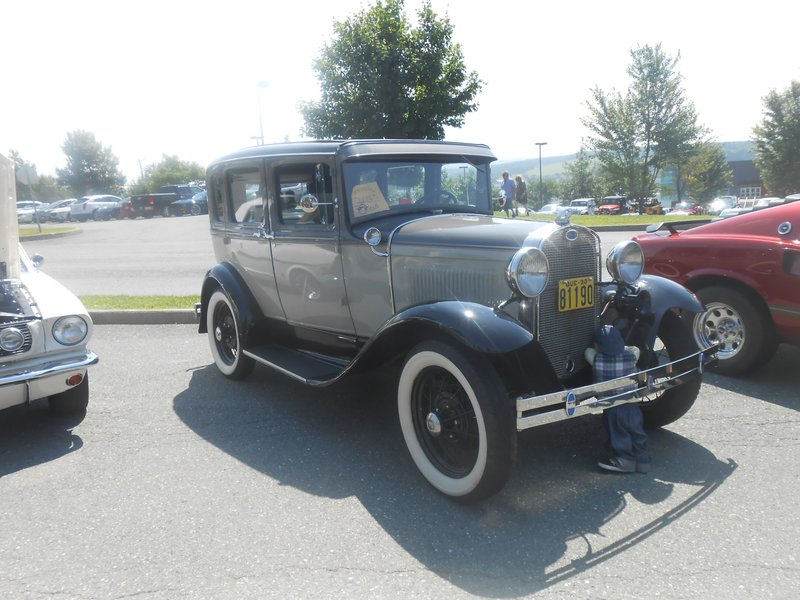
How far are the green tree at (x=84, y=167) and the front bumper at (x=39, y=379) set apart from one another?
65933 mm

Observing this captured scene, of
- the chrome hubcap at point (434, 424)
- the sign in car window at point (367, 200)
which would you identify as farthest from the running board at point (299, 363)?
the sign in car window at point (367, 200)

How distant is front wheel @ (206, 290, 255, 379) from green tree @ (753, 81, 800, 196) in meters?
35.5

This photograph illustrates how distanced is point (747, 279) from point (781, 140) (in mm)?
34798

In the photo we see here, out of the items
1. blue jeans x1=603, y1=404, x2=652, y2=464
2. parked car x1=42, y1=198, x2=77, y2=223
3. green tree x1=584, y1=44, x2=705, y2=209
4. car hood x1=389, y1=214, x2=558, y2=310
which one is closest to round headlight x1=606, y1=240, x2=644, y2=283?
car hood x1=389, y1=214, x2=558, y2=310

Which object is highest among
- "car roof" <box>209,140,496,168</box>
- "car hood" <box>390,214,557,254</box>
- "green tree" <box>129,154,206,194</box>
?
"green tree" <box>129,154,206,194</box>

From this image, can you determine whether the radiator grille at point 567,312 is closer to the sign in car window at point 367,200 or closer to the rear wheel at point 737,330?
the sign in car window at point 367,200

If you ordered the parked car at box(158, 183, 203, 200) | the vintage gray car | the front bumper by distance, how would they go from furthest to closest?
the parked car at box(158, 183, 203, 200) < the front bumper < the vintage gray car

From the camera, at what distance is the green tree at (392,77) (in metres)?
15.4

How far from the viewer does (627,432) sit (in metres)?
3.62

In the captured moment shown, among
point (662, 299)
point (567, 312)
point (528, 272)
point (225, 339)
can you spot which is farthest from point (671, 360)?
point (225, 339)

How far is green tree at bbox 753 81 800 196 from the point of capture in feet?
110

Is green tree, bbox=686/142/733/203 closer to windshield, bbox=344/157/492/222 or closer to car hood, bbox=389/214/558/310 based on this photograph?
windshield, bbox=344/157/492/222

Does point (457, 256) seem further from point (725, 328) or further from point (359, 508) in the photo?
point (725, 328)

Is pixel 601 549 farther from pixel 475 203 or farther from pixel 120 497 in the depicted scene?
pixel 475 203
